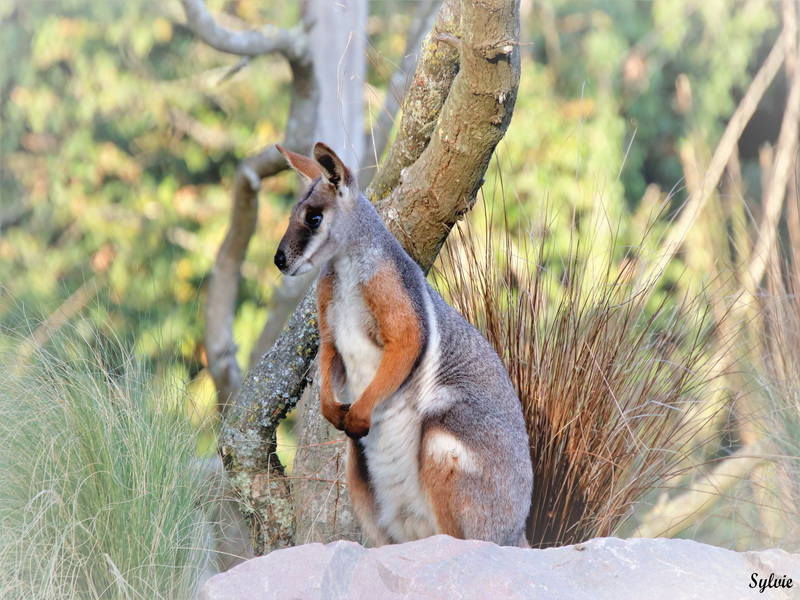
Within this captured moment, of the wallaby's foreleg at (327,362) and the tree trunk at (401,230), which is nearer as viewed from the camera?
the wallaby's foreleg at (327,362)

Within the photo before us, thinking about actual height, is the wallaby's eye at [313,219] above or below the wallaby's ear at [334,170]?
below

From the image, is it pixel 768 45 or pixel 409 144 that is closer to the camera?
pixel 409 144

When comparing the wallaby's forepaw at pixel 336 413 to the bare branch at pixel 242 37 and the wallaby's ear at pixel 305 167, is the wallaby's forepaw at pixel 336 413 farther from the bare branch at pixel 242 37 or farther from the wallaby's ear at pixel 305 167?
the bare branch at pixel 242 37

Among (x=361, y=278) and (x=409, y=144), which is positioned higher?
(x=409, y=144)

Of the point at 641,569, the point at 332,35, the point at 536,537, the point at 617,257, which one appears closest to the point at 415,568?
the point at 641,569

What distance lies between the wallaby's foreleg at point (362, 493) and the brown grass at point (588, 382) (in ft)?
2.42

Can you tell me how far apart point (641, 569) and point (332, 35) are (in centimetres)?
564

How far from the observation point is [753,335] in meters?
5.28

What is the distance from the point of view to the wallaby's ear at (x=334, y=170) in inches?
135

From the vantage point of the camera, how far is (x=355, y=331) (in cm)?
355

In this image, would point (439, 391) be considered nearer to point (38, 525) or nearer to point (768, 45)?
point (38, 525)

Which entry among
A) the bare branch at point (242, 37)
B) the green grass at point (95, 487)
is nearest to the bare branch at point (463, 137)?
the green grass at point (95, 487)

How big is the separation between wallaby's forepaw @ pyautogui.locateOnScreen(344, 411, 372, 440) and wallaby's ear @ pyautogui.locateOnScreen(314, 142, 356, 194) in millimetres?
806

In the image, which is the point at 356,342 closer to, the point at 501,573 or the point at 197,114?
the point at 501,573
